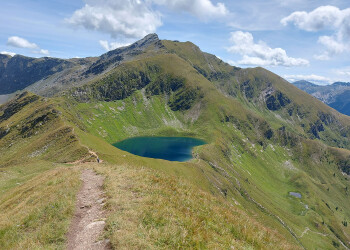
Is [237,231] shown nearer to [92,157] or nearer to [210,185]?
[92,157]

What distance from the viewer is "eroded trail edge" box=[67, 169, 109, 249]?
12.2m

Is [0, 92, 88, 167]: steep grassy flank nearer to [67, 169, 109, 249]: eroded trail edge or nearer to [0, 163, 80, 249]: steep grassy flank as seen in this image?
[67, 169, 109, 249]: eroded trail edge

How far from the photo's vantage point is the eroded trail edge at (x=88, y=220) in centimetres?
1222

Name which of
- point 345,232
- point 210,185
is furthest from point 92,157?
point 345,232

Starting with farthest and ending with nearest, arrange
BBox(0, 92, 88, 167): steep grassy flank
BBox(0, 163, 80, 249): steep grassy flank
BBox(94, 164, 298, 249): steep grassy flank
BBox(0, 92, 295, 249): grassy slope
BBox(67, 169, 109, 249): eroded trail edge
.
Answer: BBox(0, 92, 88, 167): steep grassy flank, BBox(0, 163, 80, 249): steep grassy flank, BBox(67, 169, 109, 249): eroded trail edge, BBox(0, 92, 295, 249): grassy slope, BBox(94, 164, 298, 249): steep grassy flank

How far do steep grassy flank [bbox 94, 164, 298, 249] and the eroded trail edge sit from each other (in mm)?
789

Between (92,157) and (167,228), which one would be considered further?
(92,157)

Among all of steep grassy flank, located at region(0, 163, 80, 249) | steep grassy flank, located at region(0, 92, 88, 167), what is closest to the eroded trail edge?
steep grassy flank, located at region(0, 163, 80, 249)

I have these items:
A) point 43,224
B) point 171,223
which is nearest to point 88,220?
point 43,224

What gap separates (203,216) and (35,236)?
11.3 metres

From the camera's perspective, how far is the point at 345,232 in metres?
197

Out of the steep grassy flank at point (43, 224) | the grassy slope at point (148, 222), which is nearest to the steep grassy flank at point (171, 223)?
the grassy slope at point (148, 222)

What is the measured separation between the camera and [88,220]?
14695 millimetres

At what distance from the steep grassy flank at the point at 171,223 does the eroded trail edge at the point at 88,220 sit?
2.59 feet
